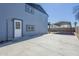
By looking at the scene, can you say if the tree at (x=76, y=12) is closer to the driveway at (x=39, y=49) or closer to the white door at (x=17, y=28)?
the driveway at (x=39, y=49)

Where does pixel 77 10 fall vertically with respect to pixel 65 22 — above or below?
above

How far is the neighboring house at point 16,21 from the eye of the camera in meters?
9.89

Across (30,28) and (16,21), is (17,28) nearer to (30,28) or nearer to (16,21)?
(16,21)

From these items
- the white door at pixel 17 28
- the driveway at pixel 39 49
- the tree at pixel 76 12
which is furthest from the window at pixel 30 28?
the tree at pixel 76 12

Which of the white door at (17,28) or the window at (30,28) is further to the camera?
the window at (30,28)

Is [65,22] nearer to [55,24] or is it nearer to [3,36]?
[55,24]

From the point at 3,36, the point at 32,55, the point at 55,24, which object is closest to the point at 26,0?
the point at 32,55

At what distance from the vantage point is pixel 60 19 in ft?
34.8

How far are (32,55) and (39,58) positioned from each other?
1.63 feet

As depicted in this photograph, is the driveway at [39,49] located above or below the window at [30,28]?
below

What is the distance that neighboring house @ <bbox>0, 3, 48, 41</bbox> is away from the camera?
32.4 feet

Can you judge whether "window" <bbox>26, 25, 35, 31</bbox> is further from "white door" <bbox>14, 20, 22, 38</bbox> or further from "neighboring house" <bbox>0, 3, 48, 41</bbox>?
"white door" <bbox>14, 20, 22, 38</bbox>

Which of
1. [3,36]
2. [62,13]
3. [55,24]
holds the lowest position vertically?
[3,36]

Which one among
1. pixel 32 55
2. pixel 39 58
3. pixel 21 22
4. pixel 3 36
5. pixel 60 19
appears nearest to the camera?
pixel 39 58
